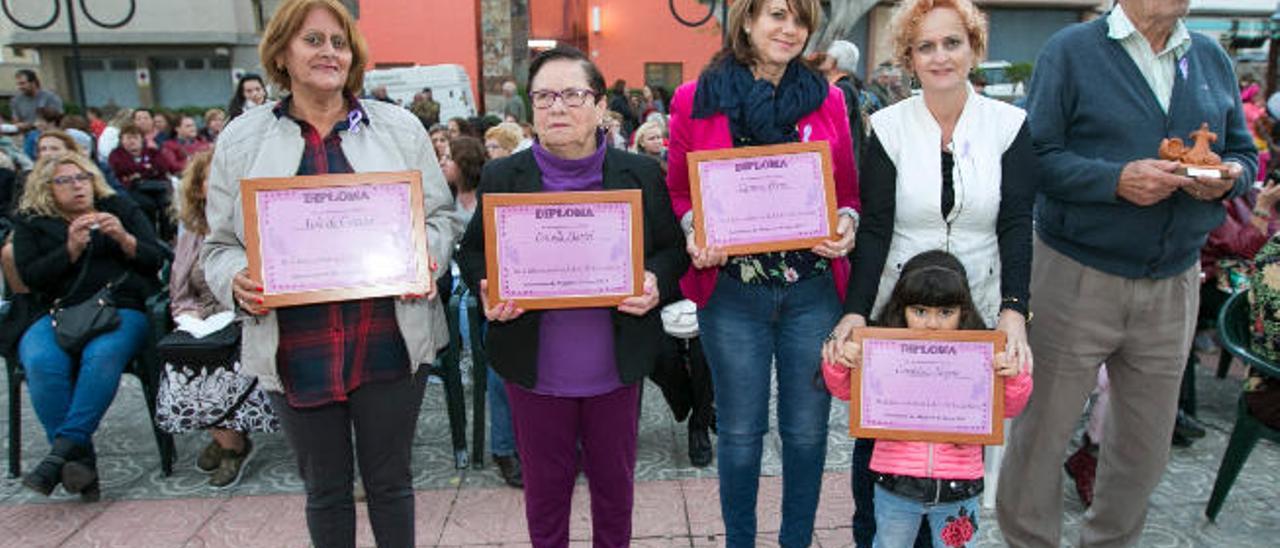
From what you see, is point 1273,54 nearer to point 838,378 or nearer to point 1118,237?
point 1118,237

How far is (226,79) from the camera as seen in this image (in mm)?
30328

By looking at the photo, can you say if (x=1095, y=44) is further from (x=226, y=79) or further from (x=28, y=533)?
(x=226, y=79)

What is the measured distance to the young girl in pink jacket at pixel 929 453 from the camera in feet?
7.72

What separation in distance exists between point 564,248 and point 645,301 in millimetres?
278

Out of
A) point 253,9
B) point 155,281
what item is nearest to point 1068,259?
point 155,281

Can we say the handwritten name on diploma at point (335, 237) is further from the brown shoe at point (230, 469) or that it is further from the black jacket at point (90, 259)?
the black jacket at point (90, 259)

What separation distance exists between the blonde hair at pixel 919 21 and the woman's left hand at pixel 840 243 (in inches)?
20.1

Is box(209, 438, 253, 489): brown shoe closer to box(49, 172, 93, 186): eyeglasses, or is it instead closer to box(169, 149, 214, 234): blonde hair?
box(169, 149, 214, 234): blonde hair

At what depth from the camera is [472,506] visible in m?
3.66

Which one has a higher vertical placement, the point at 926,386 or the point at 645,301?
the point at 645,301

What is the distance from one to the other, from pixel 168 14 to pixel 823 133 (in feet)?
106

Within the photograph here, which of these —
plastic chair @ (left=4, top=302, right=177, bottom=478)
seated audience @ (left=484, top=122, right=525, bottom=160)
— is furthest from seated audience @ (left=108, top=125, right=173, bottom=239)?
plastic chair @ (left=4, top=302, right=177, bottom=478)

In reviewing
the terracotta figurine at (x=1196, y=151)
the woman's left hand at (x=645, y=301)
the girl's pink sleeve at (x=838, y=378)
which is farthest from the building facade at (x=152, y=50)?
the terracotta figurine at (x=1196, y=151)

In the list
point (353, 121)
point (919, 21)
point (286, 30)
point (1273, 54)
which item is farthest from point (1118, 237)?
point (1273, 54)
